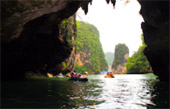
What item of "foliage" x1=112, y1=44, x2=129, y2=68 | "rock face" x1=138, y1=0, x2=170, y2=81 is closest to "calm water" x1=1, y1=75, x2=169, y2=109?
"rock face" x1=138, y1=0, x2=170, y2=81

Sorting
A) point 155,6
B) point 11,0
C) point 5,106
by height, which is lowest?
point 5,106

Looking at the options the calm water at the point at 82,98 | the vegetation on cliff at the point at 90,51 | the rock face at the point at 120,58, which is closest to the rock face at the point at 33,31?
the calm water at the point at 82,98

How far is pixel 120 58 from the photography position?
142m

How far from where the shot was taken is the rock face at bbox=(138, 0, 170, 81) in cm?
1319

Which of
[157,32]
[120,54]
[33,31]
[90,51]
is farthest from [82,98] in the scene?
[120,54]

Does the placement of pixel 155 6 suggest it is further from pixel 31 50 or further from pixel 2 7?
pixel 31 50

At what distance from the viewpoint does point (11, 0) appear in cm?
686

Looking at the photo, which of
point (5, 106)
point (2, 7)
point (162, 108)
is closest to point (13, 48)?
point (2, 7)

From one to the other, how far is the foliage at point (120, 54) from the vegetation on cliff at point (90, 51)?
11.5 m

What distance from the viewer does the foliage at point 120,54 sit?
140m

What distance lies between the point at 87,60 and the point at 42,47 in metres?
106

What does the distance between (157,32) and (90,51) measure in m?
119

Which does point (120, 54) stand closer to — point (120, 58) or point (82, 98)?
point (120, 58)

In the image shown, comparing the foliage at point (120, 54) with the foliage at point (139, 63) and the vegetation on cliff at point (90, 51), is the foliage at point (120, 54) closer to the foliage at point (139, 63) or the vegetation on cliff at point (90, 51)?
the vegetation on cliff at point (90, 51)
